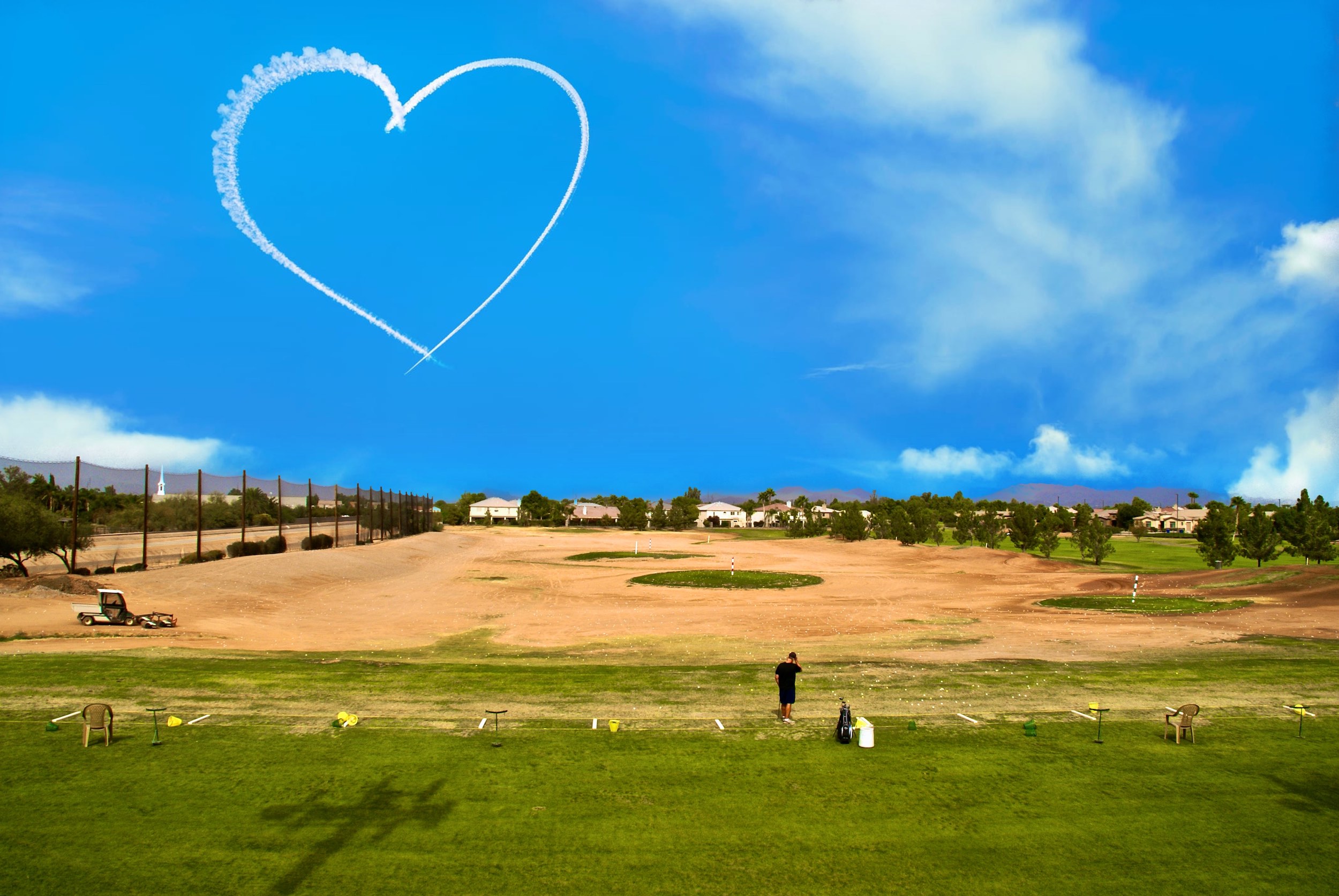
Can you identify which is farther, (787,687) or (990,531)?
(990,531)

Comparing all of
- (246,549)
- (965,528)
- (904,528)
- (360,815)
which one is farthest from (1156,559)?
(360,815)

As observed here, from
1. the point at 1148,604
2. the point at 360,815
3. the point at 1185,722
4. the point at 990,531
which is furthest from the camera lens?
the point at 990,531

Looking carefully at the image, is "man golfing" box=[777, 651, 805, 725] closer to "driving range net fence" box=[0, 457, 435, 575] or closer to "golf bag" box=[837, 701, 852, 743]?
"golf bag" box=[837, 701, 852, 743]

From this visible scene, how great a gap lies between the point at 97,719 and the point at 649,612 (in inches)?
1084

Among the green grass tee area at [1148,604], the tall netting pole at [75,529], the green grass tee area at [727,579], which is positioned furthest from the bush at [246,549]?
the green grass tee area at [1148,604]

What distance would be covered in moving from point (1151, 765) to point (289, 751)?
1670 cm

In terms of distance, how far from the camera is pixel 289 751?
47.1ft

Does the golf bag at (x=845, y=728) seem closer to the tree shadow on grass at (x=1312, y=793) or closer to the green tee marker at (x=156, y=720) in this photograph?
the tree shadow on grass at (x=1312, y=793)

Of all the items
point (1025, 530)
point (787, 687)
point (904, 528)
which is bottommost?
point (904, 528)

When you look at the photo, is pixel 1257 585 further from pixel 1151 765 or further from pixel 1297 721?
pixel 1151 765

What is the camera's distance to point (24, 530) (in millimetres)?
40594

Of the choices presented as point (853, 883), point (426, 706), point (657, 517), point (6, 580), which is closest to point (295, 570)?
point (6, 580)

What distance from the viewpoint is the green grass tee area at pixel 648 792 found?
10.2 m

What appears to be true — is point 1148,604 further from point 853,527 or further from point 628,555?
point 853,527
